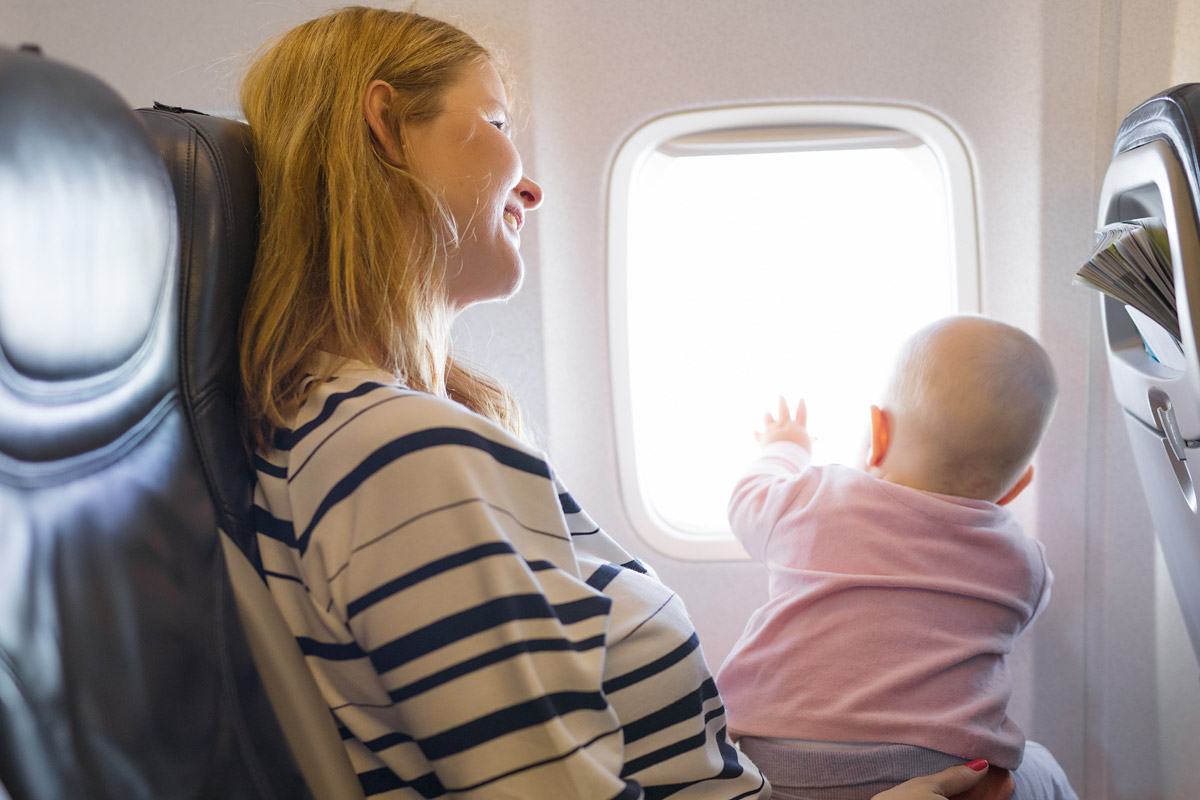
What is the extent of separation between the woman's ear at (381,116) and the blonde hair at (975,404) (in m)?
0.93

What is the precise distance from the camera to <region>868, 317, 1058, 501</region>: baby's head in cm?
142

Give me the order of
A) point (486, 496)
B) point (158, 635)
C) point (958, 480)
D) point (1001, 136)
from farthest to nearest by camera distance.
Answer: point (1001, 136) < point (958, 480) < point (486, 496) < point (158, 635)

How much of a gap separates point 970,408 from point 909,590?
0.32 metres

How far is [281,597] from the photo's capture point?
87 centimetres

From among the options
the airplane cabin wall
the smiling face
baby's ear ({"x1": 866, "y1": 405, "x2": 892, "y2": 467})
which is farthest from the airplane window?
the smiling face

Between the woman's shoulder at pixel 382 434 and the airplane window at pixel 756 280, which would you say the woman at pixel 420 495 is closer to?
the woman's shoulder at pixel 382 434

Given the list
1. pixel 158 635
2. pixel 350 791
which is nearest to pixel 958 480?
pixel 350 791

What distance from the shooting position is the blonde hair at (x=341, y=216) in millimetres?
923

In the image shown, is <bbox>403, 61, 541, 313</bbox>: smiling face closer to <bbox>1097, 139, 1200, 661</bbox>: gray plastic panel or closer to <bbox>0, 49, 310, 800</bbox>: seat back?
<bbox>0, 49, 310, 800</bbox>: seat back

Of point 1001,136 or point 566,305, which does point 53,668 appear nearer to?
point 566,305

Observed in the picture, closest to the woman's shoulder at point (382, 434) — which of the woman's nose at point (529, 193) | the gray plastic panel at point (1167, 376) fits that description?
the woman's nose at point (529, 193)

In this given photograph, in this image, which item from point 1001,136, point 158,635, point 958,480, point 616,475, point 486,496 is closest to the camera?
point 158,635

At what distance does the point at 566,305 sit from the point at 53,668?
4.38 feet

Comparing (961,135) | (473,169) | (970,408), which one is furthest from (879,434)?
(473,169)
